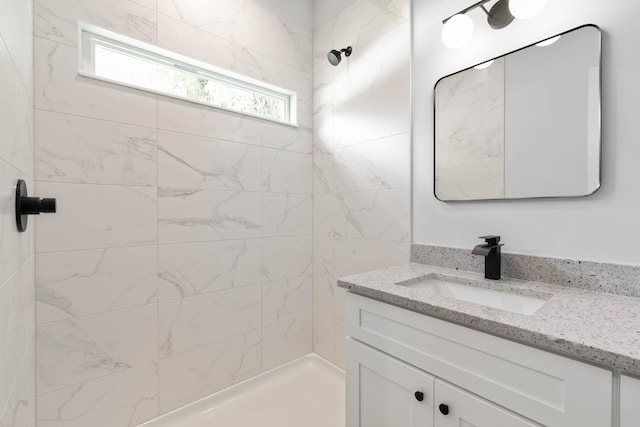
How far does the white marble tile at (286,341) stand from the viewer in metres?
2.06

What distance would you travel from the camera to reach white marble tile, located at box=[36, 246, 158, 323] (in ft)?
4.33

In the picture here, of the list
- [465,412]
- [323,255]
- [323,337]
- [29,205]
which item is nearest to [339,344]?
[323,337]

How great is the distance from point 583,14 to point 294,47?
65.3 inches

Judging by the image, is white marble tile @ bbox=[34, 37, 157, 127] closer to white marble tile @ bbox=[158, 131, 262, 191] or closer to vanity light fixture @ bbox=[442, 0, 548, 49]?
white marble tile @ bbox=[158, 131, 262, 191]

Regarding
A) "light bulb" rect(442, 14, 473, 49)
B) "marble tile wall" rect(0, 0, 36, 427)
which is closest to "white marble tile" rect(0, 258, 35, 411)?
"marble tile wall" rect(0, 0, 36, 427)

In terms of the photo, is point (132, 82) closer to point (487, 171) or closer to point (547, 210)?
point (487, 171)

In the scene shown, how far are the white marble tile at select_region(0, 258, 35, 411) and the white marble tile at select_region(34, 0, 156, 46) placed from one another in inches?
41.9

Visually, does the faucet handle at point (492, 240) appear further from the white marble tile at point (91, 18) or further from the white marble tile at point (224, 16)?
the white marble tile at point (91, 18)

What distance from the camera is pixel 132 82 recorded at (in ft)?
5.28

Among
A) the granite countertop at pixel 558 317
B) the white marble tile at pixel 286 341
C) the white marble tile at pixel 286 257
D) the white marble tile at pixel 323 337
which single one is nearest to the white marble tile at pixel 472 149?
the granite countertop at pixel 558 317

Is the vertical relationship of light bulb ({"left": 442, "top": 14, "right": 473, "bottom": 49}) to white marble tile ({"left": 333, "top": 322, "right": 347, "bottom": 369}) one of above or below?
above

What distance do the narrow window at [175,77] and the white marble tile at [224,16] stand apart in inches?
8.5

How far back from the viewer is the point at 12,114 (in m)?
0.78

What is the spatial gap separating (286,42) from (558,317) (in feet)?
7.20
